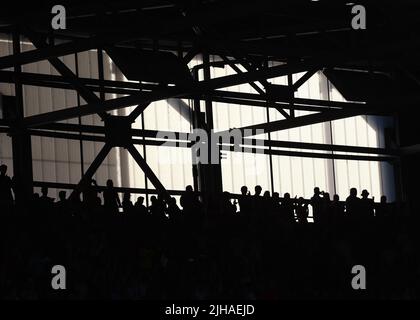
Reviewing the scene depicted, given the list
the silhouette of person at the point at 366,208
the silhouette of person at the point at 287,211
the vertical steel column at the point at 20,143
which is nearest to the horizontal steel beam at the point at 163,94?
the vertical steel column at the point at 20,143

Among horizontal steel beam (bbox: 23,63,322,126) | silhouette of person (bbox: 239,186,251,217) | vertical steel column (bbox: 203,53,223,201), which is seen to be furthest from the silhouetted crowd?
vertical steel column (bbox: 203,53,223,201)

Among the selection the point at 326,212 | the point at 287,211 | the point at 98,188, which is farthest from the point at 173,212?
the point at 98,188

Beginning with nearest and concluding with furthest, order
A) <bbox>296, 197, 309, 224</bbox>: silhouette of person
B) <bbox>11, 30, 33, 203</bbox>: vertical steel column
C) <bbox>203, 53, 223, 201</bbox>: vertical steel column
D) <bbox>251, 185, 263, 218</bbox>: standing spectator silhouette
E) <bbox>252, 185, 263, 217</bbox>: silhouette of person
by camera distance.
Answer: <bbox>251, 185, 263, 218</bbox>: standing spectator silhouette, <bbox>252, 185, 263, 217</bbox>: silhouette of person, <bbox>296, 197, 309, 224</bbox>: silhouette of person, <bbox>11, 30, 33, 203</bbox>: vertical steel column, <bbox>203, 53, 223, 201</bbox>: vertical steel column

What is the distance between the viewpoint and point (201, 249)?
2402cm

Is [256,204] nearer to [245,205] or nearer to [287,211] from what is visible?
[245,205]

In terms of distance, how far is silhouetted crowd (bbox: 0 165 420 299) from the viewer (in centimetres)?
2181

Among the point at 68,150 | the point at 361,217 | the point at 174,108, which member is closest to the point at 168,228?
the point at 361,217

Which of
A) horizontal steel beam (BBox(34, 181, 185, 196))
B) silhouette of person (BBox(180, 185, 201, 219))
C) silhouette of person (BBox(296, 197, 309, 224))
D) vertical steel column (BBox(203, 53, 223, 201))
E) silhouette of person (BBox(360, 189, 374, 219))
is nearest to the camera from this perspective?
silhouette of person (BBox(180, 185, 201, 219))

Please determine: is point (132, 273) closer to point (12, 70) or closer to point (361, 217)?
point (361, 217)

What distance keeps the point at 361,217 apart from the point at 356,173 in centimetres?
970

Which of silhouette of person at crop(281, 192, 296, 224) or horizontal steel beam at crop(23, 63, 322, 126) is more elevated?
horizontal steel beam at crop(23, 63, 322, 126)

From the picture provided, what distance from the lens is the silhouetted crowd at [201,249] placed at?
21812mm

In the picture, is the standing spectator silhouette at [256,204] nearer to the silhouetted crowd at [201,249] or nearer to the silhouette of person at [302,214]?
the silhouetted crowd at [201,249]

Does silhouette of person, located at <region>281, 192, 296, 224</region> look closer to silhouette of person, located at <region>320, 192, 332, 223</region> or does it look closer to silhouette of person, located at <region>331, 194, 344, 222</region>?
silhouette of person, located at <region>320, 192, 332, 223</region>
